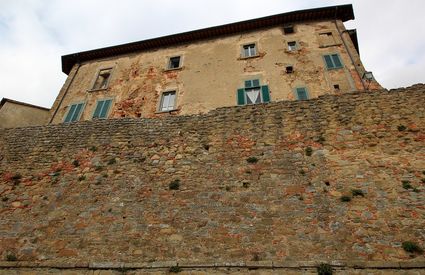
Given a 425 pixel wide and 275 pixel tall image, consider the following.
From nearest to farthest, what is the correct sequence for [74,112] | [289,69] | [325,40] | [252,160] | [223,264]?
[223,264] → [252,160] → [289,69] → [325,40] → [74,112]

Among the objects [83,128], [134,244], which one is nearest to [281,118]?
[134,244]

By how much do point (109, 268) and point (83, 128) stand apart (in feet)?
16.8

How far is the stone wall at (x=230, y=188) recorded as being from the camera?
525 cm

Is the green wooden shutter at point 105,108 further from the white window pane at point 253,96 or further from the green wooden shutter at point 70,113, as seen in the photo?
the white window pane at point 253,96

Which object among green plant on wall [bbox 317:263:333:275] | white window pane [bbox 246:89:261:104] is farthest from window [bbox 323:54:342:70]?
green plant on wall [bbox 317:263:333:275]

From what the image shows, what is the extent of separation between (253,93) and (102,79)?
8.37m

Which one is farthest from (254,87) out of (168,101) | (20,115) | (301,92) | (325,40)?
(20,115)

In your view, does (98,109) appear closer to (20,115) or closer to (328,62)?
(20,115)

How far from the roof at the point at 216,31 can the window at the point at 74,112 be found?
3.95 m

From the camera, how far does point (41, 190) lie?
Answer: 736 cm

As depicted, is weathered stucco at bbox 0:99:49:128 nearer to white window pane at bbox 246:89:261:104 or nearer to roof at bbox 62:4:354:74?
roof at bbox 62:4:354:74

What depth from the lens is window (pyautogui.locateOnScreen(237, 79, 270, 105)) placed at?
11484mm

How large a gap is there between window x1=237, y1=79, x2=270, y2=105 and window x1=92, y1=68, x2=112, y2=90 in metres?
7.17

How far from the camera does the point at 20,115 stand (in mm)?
13266
